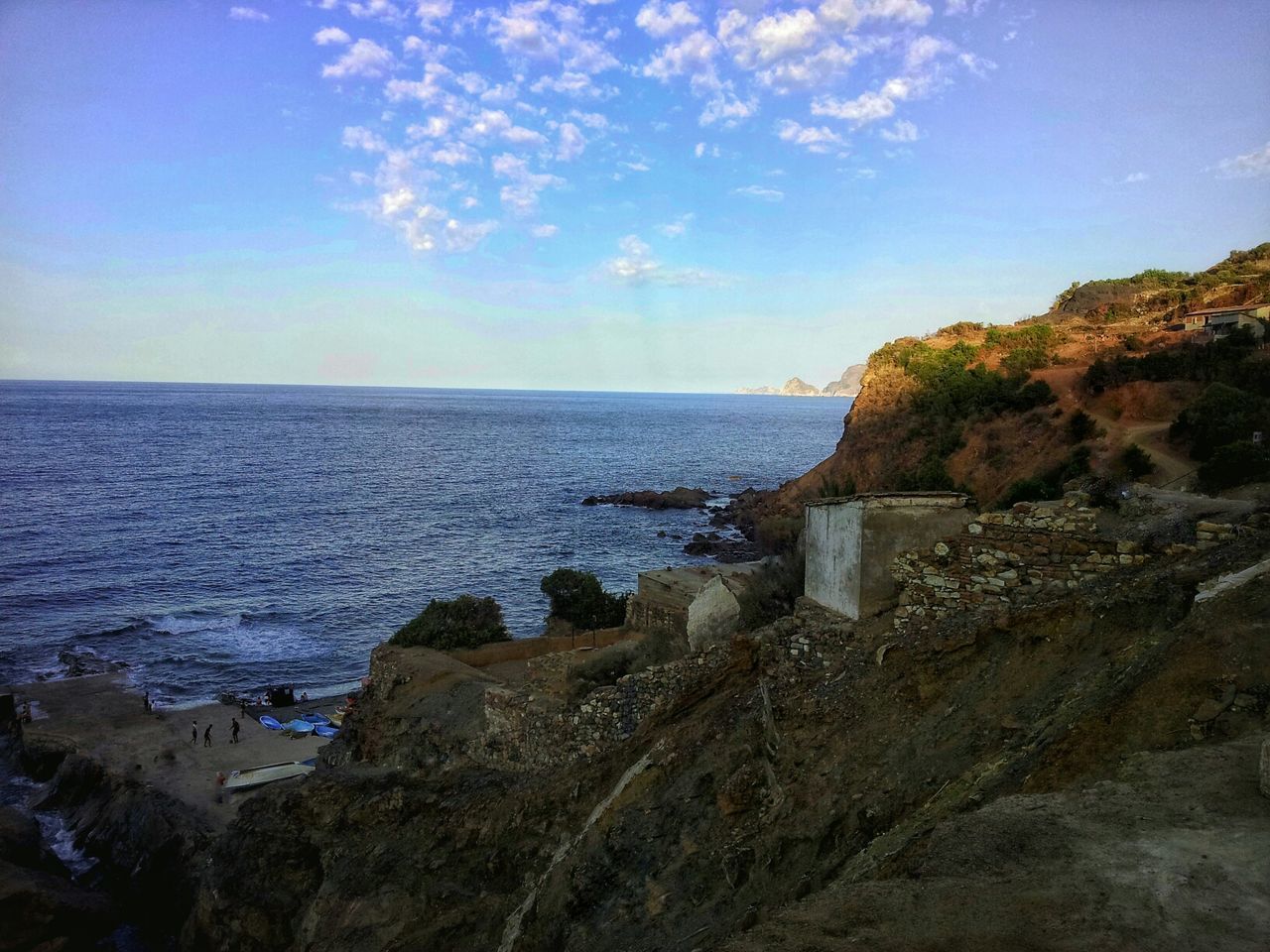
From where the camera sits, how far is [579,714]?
40.8ft

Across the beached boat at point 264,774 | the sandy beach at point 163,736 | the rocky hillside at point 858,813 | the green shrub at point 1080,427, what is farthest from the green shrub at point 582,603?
the green shrub at point 1080,427

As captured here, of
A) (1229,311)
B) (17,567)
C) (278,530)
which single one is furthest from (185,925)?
(1229,311)

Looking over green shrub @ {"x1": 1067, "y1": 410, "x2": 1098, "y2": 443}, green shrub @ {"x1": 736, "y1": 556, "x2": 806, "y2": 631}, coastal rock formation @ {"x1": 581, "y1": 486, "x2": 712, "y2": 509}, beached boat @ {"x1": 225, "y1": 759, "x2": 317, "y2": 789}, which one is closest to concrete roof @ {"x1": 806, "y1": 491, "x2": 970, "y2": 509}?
green shrub @ {"x1": 736, "y1": 556, "x2": 806, "y2": 631}

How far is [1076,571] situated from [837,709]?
9.68 feet

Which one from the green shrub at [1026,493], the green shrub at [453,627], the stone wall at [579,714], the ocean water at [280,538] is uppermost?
the green shrub at [1026,493]

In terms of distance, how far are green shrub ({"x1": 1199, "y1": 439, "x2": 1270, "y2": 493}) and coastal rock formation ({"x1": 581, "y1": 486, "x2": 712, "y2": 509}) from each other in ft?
168

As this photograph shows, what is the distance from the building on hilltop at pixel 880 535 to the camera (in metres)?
10.2

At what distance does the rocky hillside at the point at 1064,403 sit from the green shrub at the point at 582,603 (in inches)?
509

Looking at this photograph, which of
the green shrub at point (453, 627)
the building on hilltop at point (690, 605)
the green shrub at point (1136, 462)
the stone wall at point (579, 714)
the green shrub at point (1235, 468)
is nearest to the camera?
the stone wall at point (579, 714)

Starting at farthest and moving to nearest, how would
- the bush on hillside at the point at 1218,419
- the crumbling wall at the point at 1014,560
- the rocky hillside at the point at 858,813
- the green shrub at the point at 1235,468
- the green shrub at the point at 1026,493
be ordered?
1. the bush on hillside at the point at 1218,419
2. the green shrub at the point at 1026,493
3. the green shrub at the point at 1235,468
4. the crumbling wall at the point at 1014,560
5. the rocky hillside at the point at 858,813

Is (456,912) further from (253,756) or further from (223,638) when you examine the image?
(223,638)

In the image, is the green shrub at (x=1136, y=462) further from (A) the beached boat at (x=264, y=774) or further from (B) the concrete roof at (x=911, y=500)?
(A) the beached boat at (x=264, y=774)

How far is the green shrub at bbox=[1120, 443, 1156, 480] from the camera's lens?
2597 centimetres

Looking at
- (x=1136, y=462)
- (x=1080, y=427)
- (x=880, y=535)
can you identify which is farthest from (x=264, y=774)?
(x=1080, y=427)
